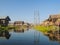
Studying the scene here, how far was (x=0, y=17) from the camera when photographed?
55875 millimetres

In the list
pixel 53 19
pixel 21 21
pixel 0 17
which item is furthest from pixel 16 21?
pixel 53 19

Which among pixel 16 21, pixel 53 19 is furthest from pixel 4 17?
pixel 16 21

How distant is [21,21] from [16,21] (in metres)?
2.55

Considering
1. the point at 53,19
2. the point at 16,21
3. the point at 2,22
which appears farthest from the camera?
the point at 16,21

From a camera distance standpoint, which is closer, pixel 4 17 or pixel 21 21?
pixel 4 17

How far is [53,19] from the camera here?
156ft

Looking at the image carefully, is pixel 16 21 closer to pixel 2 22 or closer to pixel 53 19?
pixel 2 22

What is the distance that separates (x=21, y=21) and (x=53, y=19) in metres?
38.2

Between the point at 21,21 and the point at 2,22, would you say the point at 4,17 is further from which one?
the point at 21,21

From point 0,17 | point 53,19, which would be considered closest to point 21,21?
point 0,17

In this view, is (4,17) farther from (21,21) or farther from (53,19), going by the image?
(21,21)

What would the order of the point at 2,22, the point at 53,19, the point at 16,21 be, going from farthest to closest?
the point at 16,21 → the point at 2,22 → the point at 53,19

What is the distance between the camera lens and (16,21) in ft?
273

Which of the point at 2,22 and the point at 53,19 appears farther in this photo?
the point at 2,22
